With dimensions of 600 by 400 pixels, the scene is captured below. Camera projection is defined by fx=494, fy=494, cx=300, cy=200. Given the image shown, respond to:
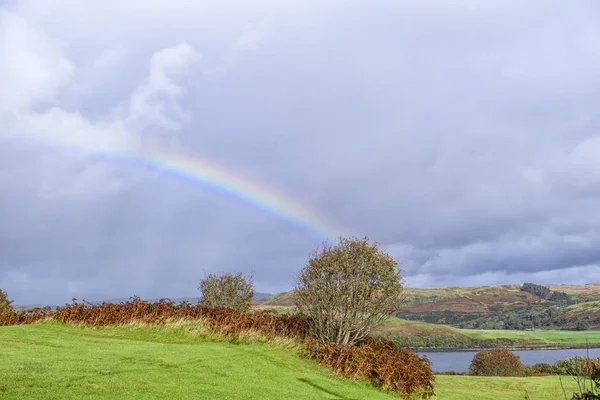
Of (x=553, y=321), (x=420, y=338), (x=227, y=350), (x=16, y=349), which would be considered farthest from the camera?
(x=553, y=321)

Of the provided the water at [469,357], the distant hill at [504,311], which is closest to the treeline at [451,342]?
the water at [469,357]

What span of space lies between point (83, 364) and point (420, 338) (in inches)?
3513

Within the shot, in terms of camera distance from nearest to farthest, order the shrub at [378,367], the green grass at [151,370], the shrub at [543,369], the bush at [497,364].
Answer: the green grass at [151,370] < the shrub at [378,367] < the bush at [497,364] < the shrub at [543,369]

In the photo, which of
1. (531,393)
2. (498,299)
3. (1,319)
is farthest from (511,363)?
(498,299)

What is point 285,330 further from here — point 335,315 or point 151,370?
point 151,370

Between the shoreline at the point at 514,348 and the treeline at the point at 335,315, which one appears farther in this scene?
the shoreline at the point at 514,348

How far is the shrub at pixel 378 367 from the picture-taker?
16.4m

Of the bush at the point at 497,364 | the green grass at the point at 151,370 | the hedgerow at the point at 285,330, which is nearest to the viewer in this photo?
the green grass at the point at 151,370

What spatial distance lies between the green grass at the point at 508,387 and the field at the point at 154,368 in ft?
15.0

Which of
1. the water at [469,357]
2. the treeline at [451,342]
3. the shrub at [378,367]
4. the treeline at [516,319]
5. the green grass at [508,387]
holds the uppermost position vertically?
the treeline at [516,319]

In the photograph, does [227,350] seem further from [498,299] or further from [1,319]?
[498,299]

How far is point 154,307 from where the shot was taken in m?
22.3

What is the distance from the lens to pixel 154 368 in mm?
12328

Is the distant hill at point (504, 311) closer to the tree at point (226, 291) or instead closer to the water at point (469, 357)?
the water at point (469, 357)
